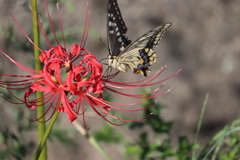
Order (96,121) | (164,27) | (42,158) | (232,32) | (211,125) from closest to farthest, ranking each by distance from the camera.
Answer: (42,158) < (164,27) < (96,121) < (211,125) < (232,32)

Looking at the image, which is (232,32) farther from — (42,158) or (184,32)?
(42,158)

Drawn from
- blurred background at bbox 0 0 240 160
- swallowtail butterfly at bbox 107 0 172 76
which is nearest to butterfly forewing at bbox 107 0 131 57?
swallowtail butterfly at bbox 107 0 172 76

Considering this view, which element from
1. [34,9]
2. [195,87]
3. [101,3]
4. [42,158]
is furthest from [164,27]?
[195,87]

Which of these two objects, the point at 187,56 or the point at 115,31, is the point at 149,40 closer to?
the point at 115,31

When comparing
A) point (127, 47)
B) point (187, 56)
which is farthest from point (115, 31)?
point (187, 56)

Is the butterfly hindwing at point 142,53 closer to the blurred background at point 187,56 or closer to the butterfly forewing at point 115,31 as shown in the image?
the butterfly forewing at point 115,31

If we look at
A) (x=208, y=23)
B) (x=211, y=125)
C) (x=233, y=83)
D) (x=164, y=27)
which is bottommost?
(x=211, y=125)

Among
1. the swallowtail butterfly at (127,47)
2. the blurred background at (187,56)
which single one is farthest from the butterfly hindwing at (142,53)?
the blurred background at (187,56)
